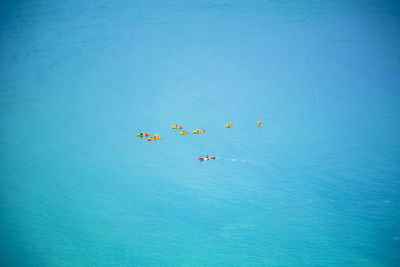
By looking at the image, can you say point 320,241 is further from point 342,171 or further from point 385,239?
point 342,171

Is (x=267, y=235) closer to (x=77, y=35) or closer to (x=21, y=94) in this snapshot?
(x=21, y=94)

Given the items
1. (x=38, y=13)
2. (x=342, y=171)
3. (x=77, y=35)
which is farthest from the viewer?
(x=38, y=13)

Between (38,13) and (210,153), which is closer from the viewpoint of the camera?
(210,153)

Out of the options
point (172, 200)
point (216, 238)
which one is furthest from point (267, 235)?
point (172, 200)

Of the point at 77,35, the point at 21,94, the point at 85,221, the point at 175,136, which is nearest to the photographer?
the point at 85,221

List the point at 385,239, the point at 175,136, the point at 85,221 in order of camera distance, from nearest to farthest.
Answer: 1. the point at 385,239
2. the point at 85,221
3. the point at 175,136

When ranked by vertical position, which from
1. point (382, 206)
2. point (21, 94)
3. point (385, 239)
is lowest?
point (385, 239)

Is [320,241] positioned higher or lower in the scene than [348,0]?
lower

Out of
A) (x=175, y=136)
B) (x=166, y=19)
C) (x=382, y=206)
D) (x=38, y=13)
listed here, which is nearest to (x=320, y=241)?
(x=382, y=206)

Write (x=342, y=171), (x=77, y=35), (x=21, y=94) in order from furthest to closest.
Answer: (x=77, y=35), (x=21, y=94), (x=342, y=171)
